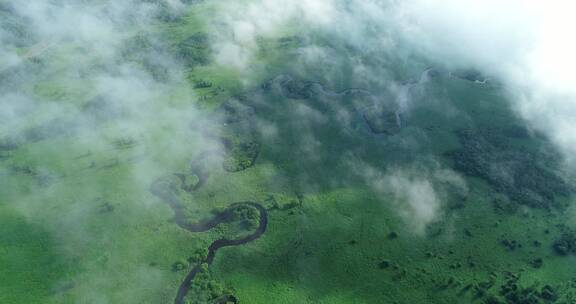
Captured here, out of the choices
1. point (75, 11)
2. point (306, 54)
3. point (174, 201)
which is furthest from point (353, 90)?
point (75, 11)

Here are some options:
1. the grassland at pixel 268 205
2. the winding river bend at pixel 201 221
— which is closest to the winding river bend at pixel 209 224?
the winding river bend at pixel 201 221

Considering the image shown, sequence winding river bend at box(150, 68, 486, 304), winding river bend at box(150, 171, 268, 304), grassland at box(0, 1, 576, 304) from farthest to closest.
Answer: winding river bend at box(150, 171, 268, 304) → winding river bend at box(150, 68, 486, 304) → grassland at box(0, 1, 576, 304)

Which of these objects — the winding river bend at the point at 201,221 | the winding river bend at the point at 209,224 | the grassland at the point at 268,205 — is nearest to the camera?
the grassland at the point at 268,205

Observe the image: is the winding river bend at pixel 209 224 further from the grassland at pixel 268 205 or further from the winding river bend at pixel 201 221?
the grassland at pixel 268 205

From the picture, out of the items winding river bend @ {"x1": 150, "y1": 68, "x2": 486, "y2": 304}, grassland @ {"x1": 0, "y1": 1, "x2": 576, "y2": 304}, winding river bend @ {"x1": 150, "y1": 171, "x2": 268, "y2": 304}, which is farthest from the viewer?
winding river bend @ {"x1": 150, "y1": 171, "x2": 268, "y2": 304}

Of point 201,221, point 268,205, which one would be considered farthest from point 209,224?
point 268,205

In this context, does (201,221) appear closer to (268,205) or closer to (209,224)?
(209,224)

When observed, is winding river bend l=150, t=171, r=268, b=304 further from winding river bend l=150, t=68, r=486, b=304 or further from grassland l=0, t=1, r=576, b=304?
grassland l=0, t=1, r=576, b=304

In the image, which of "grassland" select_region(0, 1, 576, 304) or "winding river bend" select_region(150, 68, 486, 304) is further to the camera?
"winding river bend" select_region(150, 68, 486, 304)

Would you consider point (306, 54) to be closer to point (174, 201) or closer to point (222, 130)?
point (222, 130)

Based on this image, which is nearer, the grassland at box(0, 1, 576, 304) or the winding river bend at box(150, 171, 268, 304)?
the grassland at box(0, 1, 576, 304)

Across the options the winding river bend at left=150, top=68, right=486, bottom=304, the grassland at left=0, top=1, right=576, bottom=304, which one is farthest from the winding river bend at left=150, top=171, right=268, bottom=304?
Answer: the grassland at left=0, top=1, right=576, bottom=304
